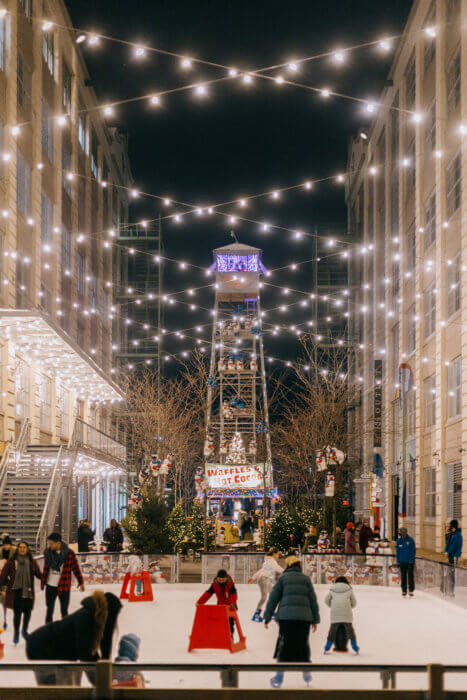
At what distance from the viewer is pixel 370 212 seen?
5641cm

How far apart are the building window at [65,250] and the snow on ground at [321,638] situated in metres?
20.3

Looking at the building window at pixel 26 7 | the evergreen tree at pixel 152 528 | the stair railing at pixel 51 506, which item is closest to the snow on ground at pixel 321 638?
the stair railing at pixel 51 506

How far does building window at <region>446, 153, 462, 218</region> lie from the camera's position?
3145 cm

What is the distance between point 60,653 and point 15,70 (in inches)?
1044

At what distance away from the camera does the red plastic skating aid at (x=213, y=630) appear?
1301 centimetres

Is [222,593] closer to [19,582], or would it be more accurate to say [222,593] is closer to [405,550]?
[19,582]

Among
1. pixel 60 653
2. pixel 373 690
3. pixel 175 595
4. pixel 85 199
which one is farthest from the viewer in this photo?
pixel 85 199

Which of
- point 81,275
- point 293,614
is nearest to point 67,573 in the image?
point 293,614

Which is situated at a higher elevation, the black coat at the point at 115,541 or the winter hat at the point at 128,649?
the winter hat at the point at 128,649

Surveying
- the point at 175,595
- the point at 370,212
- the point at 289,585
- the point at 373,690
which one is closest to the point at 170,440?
the point at 370,212

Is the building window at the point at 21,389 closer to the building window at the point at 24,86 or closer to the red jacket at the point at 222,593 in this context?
the building window at the point at 24,86

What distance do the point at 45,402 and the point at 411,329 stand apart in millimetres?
17037

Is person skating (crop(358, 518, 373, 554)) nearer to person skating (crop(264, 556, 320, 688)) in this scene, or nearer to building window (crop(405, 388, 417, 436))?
building window (crop(405, 388, 417, 436))

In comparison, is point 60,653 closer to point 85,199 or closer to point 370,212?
point 85,199
